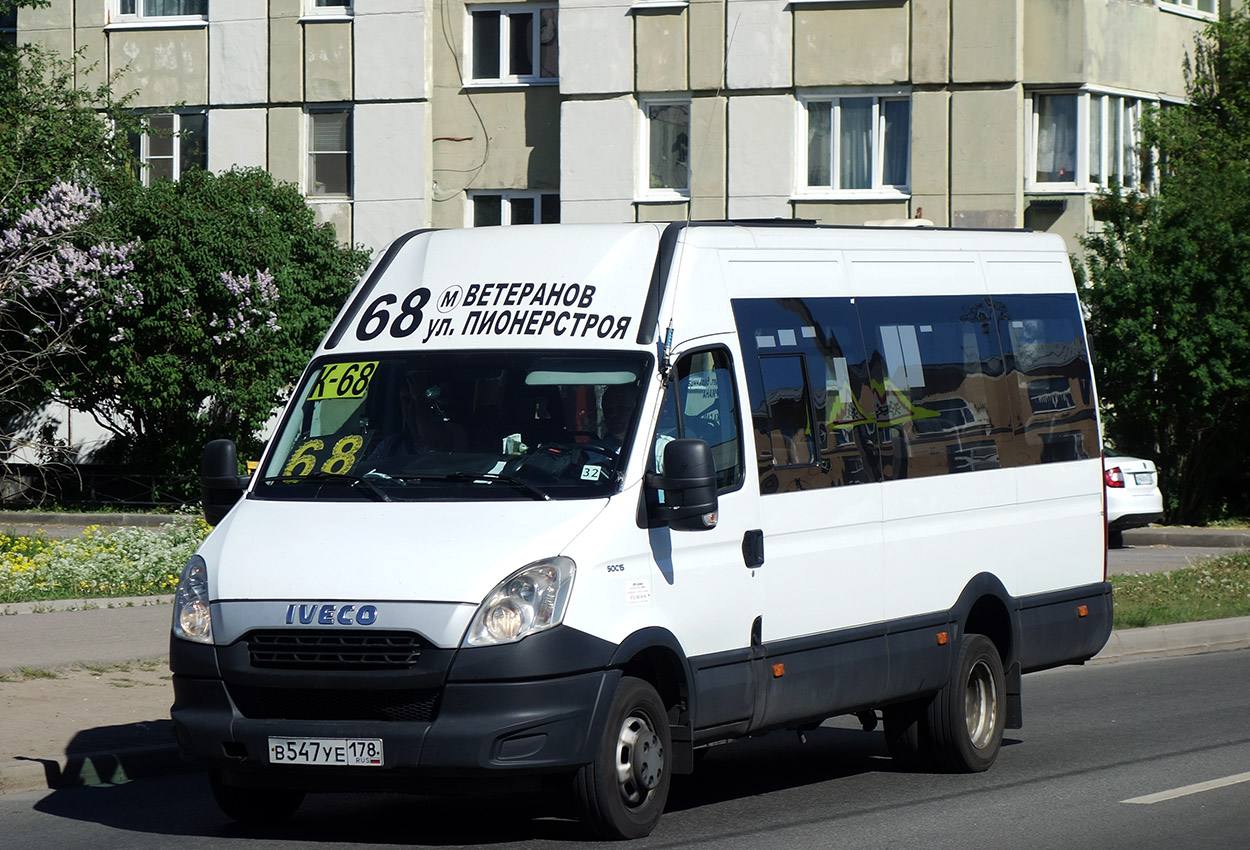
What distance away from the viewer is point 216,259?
30.0 metres

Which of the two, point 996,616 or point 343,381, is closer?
point 343,381

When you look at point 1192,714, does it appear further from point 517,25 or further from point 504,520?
point 517,25

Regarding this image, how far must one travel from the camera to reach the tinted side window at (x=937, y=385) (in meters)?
9.39

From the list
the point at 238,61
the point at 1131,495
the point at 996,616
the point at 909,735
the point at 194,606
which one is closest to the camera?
the point at 194,606

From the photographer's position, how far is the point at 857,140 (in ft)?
101

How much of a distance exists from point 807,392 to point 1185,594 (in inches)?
386

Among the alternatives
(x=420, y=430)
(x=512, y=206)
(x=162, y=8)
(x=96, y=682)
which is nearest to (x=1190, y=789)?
(x=420, y=430)

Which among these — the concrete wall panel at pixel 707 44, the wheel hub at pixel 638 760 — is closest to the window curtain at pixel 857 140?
the concrete wall panel at pixel 707 44

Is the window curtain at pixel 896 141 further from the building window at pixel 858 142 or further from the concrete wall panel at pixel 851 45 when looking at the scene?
the concrete wall panel at pixel 851 45

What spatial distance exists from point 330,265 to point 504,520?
2466 centimetres

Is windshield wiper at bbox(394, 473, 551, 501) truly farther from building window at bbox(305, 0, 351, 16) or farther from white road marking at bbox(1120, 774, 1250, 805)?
building window at bbox(305, 0, 351, 16)

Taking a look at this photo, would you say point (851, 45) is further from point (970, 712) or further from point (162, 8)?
point (970, 712)

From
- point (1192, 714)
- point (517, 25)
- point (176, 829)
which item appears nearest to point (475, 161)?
point (517, 25)

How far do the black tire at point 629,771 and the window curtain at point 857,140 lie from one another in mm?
24014
